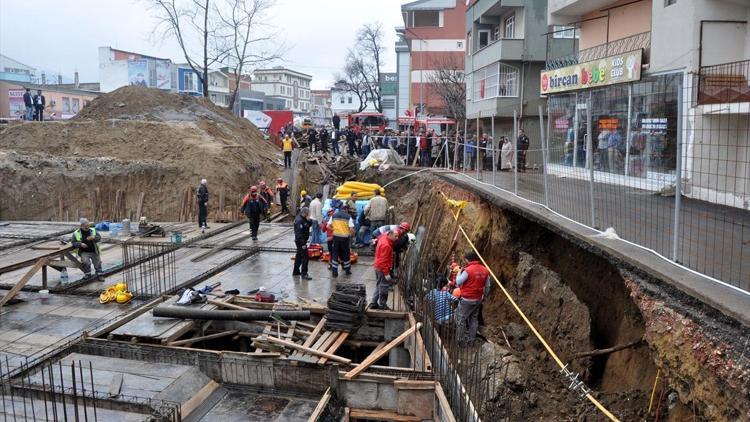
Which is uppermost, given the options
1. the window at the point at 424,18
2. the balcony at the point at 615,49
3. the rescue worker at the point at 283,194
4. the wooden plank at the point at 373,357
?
the window at the point at 424,18

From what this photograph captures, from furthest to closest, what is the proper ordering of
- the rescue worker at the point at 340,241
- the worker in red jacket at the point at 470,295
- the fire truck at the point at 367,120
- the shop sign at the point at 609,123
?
the fire truck at the point at 367,120 → the rescue worker at the point at 340,241 → the shop sign at the point at 609,123 → the worker in red jacket at the point at 470,295

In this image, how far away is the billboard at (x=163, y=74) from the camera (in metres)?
68.2

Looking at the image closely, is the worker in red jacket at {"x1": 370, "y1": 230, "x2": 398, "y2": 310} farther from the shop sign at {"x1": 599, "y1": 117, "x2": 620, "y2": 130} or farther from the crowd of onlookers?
the crowd of onlookers

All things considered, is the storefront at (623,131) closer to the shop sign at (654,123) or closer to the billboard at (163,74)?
the shop sign at (654,123)

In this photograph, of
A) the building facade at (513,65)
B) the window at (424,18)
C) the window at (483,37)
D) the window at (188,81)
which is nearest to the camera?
the building facade at (513,65)

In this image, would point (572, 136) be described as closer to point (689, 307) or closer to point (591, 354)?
point (591, 354)

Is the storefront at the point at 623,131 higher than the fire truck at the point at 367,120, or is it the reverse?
the fire truck at the point at 367,120

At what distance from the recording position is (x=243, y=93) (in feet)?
270

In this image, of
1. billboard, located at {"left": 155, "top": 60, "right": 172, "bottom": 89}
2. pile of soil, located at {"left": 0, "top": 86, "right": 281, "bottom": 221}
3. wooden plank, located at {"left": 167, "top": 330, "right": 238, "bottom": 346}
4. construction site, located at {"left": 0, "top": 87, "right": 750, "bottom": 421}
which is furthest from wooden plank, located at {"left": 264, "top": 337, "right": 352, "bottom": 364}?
billboard, located at {"left": 155, "top": 60, "right": 172, "bottom": 89}

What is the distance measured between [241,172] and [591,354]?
20.0 metres

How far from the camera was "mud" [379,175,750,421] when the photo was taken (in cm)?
472

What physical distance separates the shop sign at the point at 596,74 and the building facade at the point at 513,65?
534 cm

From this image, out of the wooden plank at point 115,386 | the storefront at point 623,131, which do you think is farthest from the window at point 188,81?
the wooden plank at point 115,386

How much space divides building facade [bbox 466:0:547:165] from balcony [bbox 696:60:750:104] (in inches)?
536
